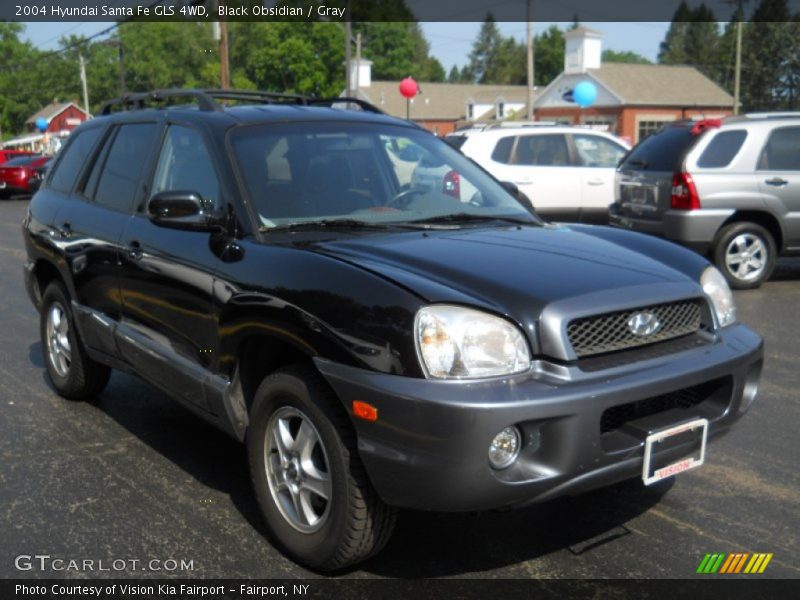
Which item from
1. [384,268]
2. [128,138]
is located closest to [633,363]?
[384,268]

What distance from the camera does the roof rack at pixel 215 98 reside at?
477 cm

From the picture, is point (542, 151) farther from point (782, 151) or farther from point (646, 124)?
→ point (646, 124)

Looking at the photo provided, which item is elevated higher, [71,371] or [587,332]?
[587,332]

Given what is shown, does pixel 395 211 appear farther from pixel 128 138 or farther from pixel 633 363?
pixel 128 138

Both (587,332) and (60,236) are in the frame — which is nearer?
(587,332)

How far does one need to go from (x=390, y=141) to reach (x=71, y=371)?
2.56 m

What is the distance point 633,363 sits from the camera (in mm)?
3293

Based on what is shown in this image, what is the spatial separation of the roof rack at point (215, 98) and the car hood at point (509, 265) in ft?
4.66

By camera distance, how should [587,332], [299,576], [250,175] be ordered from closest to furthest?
[587,332] < [299,576] < [250,175]

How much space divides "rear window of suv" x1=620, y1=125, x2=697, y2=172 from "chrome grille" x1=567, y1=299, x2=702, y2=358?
6705mm

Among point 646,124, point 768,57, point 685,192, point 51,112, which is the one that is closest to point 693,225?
point 685,192

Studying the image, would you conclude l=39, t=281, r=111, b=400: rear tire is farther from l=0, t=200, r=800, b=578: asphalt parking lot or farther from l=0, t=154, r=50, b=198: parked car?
l=0, t=154, r=50, b=198: parked car

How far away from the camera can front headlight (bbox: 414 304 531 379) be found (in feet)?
10.1

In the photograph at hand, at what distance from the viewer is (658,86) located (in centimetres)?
5922
